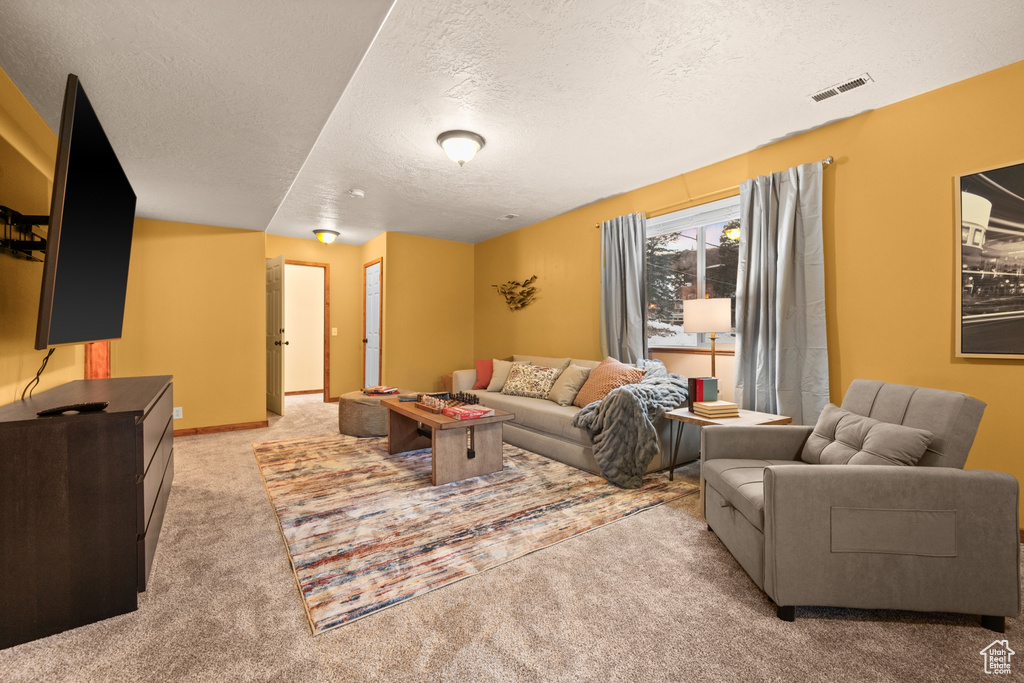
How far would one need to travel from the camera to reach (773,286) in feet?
10.5

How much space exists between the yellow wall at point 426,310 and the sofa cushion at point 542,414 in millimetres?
1861

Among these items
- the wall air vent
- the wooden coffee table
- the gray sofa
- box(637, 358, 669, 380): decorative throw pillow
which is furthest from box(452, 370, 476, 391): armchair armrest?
the wall air vent

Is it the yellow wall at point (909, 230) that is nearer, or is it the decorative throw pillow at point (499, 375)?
the yellow wall at point (909, 230)

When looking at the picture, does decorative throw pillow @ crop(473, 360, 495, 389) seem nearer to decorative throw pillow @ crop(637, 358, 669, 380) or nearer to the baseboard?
decorative throw pillow @ crop(637, 358, 669, 380)

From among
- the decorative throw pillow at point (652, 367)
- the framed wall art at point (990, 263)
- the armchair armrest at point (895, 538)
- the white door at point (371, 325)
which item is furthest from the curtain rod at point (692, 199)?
the white door at point (371, 325)

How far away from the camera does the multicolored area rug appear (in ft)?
6.46

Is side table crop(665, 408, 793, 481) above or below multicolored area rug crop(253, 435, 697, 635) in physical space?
above

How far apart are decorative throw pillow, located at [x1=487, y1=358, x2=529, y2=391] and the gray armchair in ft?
11.7

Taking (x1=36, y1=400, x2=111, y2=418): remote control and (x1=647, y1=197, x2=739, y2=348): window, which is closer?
(x1=36, y1=400, x2=111, y2=418): remote control

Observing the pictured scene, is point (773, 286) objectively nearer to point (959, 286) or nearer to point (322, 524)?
point (959, 286)

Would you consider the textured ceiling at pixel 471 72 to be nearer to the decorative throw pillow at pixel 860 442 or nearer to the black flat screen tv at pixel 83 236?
the black flat screen tv at pixel 83 236

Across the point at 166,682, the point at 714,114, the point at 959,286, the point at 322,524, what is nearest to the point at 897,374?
the point at 959,286

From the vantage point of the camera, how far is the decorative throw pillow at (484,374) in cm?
543

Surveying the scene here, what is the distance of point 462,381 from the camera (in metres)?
5.43
